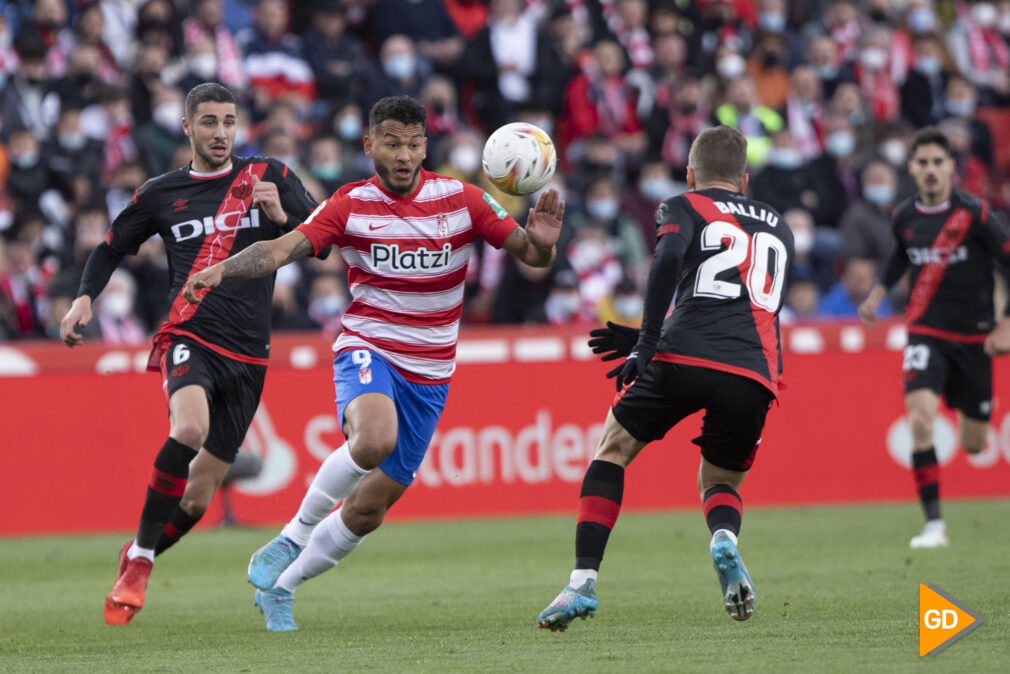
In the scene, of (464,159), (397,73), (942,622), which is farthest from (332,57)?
(942,622)

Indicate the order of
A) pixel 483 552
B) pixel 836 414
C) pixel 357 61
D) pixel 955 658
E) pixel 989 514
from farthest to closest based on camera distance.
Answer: pixel 357 61 < pixel 836 414 < pixel 989 514 < pixel 483 552 < pixel 955 658

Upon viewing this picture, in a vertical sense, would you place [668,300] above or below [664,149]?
below

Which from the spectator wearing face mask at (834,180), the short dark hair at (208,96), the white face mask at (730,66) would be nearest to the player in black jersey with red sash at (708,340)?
the short dark hair at (208,96)

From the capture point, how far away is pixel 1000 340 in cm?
1091

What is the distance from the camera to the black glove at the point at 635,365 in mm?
6336

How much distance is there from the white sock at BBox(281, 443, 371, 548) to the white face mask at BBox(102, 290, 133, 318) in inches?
283

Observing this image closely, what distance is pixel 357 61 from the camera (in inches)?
675

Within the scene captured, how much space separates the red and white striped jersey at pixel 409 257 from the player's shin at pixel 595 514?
1045 mm

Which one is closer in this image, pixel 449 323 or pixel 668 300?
pixel 668 300

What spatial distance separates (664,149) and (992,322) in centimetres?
741

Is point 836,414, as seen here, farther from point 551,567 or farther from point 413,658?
point 413,658

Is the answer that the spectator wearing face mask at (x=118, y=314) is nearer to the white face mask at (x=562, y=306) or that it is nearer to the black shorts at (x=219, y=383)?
the white face mask at (x=562, y=306)

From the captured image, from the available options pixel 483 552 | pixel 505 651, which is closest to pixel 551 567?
pixel 483 552

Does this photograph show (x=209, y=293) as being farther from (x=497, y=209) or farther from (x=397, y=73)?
(x=397, y=73)
